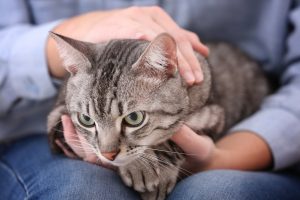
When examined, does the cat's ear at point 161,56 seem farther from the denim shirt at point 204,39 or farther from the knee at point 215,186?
the denim shirt at point 204,39

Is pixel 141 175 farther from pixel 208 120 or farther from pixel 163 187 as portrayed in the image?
pixel 208 120

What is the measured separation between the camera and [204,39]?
150 centimetres

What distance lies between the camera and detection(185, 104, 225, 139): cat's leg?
1.07m

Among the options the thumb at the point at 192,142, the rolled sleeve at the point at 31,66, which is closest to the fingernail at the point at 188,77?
the thumb at the point at 192,142

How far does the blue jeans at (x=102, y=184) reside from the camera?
36.5 inches

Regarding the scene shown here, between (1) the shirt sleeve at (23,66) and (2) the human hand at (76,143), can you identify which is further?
(1) the shirt sleeve at (23,66)

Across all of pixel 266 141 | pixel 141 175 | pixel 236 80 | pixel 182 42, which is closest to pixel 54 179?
pixel 141 175

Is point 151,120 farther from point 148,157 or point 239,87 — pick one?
point 239,87

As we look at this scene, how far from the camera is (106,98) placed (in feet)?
3.06

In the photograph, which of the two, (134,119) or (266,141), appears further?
(266,141)

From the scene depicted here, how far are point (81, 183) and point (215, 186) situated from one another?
0.29 meters

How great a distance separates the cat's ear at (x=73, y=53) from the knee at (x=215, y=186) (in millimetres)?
346

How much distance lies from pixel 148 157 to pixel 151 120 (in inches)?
3.5

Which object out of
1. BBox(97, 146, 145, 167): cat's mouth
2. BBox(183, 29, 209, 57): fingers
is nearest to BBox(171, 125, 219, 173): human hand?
BBox(97, 146, 145, 167): cat's mouth
